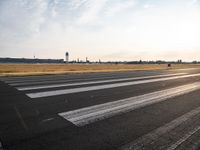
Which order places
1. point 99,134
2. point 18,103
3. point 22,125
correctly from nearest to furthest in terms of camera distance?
point 99,134 → point 22,125 → point 18,103

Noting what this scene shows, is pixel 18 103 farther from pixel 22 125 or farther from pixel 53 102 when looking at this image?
pixel 22 125

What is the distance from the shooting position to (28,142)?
370cm

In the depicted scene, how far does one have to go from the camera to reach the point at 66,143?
3693mm

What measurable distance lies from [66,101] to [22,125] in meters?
2.88

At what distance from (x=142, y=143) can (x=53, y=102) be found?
431 centimetres

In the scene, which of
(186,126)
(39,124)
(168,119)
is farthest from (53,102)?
(186,126)

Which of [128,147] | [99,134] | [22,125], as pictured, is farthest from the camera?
[22,125]

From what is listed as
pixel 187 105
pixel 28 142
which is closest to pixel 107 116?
pixel 28 142

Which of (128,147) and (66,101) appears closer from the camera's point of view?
(128,147)

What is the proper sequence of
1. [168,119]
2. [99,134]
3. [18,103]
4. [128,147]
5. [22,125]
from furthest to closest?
[18,103]
[168,119]
[22,125]
[99,134]
[128,147]

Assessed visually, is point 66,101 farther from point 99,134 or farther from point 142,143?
point 142,143

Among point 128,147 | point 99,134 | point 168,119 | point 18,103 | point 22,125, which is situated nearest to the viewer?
point 128,147

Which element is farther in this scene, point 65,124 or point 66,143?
point 65,124

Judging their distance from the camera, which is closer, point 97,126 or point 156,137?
point 156,137
